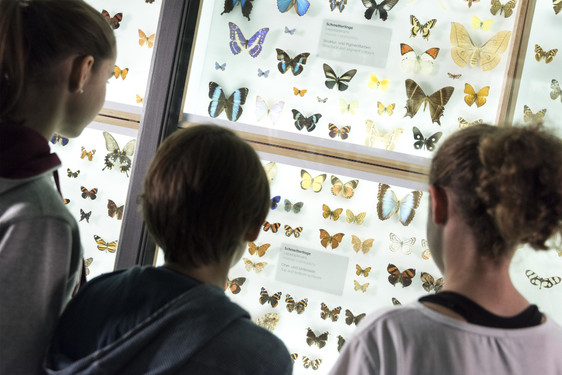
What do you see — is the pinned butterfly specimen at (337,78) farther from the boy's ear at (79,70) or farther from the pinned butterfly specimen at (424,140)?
the boy's ear at (79,70)

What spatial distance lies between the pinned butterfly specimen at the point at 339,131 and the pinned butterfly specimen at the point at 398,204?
0.22m

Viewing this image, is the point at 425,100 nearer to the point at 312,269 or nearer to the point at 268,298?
the point at 312,269

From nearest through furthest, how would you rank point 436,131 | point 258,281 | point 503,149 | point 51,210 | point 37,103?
1. point 503,149
2. point 51,210
3. point 37,103
4. point 436,131
5. point 258,281

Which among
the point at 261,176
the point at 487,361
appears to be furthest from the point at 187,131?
the point at 487,361

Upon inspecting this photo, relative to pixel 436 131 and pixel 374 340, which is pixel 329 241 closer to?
pixel 436 131

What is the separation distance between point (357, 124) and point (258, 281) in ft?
2.26

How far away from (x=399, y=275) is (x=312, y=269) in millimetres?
312

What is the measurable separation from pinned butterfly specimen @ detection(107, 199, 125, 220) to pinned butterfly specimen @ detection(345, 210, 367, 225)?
894 mm

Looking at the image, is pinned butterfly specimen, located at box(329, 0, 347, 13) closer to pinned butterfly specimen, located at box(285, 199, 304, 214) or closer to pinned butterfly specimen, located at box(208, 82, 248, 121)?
pinned butterfly specimen, located at box(208, 82, 248, 121)

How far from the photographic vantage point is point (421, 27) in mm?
1711

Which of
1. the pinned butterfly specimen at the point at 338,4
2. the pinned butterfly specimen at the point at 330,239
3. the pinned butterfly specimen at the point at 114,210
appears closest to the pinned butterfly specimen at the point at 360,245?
the pinned butterfly specimen at the point at 330,239

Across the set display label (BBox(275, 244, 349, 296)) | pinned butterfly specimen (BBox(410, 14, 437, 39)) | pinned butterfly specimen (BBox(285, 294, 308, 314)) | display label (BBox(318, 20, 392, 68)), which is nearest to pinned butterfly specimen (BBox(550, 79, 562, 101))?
pinned butterfly specimen (BBox(410, 14, 437, 39))

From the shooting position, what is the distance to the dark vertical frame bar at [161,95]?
5.80 ft

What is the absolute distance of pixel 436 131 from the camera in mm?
1731
